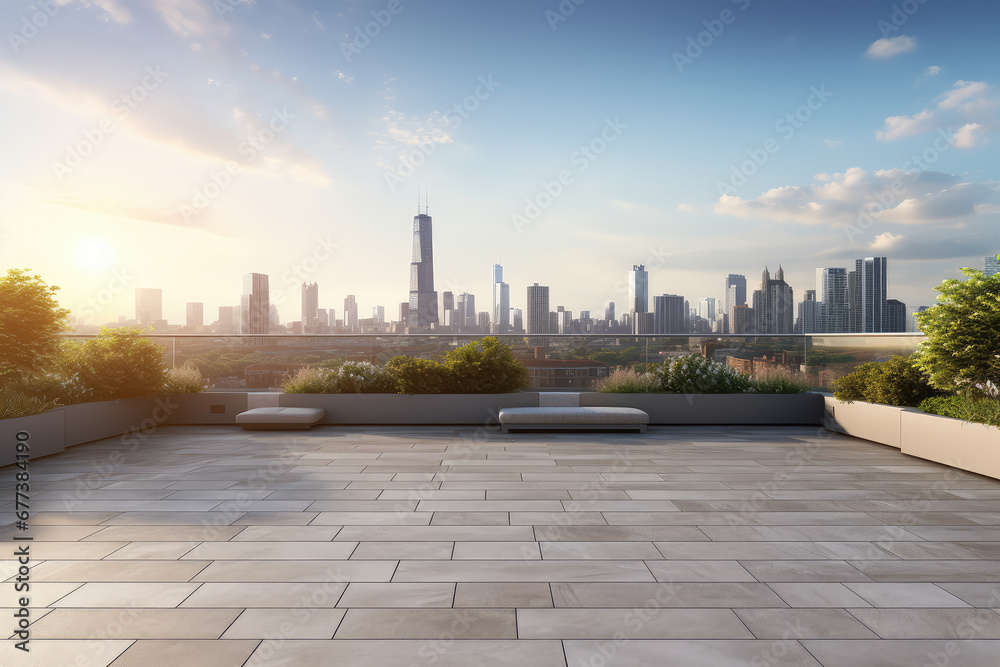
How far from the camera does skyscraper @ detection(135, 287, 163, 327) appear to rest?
7.51 meters

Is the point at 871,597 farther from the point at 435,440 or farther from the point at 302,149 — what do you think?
the point at 302,149

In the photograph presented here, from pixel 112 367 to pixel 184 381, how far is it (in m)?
0.98

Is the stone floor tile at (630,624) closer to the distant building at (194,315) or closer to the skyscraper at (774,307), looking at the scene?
the skyscraper at (774,307)

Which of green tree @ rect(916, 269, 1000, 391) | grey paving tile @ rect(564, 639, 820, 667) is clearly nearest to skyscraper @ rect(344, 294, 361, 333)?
grey paving tile @ rect(564, 639, 820, 667)

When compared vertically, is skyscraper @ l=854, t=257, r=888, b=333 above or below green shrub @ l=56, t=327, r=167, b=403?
above

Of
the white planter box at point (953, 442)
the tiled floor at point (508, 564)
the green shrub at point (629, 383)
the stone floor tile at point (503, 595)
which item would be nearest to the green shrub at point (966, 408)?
the white planter box at point (953, 442)

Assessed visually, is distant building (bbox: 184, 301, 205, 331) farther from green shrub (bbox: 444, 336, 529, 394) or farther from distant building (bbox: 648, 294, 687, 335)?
distant building (bbox: 648, 294, 687, 335)

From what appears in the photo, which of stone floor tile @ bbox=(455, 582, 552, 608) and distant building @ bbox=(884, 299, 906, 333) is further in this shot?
distant building @ bbox=(884, 299, 906, 333)

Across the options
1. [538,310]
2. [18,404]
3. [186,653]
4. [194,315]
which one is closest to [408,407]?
[538,310]

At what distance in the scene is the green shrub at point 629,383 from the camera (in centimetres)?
727

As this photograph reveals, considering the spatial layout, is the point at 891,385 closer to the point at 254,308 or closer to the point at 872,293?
the point at 872,293

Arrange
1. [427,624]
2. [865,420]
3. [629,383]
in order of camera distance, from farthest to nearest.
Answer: [629,383] < [865,420] < [427,624]

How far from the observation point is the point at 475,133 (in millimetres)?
8219

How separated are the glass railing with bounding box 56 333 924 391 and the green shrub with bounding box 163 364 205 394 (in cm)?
17
